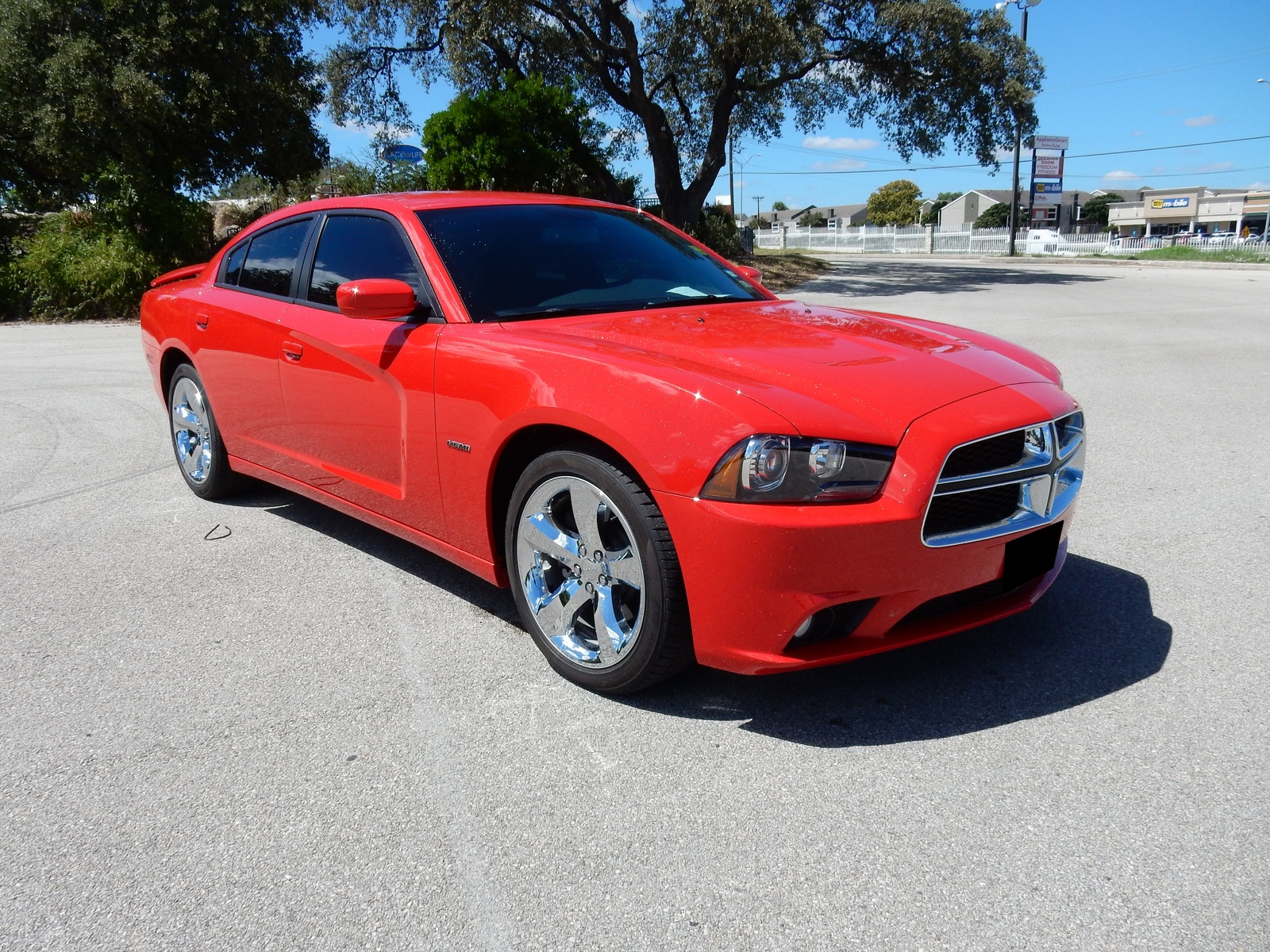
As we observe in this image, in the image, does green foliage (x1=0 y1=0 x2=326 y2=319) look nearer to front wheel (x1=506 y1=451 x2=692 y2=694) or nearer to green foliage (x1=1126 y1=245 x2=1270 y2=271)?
front wheel (x1=506 y1=451 x2=692 y2=694)

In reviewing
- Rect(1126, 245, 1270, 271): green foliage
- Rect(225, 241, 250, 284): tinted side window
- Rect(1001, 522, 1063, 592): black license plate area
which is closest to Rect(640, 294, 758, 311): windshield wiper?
Rect(1001, 522, 1063, 592): black license plate area

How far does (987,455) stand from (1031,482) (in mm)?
202

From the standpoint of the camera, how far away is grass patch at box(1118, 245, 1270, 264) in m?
34.4

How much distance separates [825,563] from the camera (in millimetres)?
2561

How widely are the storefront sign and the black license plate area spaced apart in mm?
48958

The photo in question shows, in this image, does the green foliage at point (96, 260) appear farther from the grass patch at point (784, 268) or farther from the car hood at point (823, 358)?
the car hood at point (823, 358)

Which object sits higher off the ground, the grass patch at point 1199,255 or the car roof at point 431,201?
the car roof at point 431,201

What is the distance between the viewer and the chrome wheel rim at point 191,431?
17.1 feet

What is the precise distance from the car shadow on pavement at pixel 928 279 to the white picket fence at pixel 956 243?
14.7 meters

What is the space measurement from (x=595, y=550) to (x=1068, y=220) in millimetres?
121877

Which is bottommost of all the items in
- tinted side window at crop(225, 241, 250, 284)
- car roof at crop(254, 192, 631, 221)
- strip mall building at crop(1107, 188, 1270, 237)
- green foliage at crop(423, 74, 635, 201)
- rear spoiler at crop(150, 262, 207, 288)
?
strip mall building at crop(1107, 188, 1270, 237)

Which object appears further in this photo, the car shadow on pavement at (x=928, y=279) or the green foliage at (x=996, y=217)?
the green foliage at (x=996, y=217)

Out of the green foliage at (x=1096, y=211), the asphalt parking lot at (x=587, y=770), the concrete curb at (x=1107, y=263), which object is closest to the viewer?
the asphalt parking lot at (x=587, y=770)

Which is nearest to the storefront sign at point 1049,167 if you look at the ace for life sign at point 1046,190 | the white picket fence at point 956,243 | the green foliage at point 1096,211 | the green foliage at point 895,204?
the ace for life sign at point 1046,190
